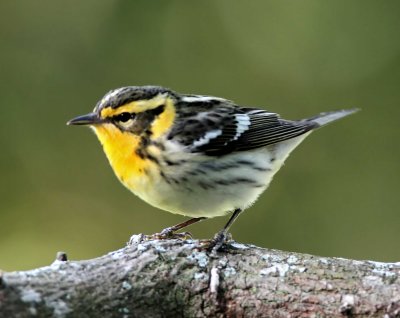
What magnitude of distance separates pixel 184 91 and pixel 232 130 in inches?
112

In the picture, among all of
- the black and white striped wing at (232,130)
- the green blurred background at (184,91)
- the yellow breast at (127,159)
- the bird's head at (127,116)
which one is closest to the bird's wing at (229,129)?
the black and white striped wing at (232,130)

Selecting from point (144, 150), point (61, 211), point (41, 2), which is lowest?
point (144, 150)

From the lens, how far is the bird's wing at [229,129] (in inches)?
198

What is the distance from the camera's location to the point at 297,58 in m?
8.59

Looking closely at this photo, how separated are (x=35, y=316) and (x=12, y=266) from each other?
4221 millimetres

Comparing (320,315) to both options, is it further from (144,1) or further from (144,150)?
(144,1)

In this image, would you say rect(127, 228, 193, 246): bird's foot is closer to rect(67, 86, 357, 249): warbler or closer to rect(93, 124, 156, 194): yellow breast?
rect(67, 86, 357, 249): warbler

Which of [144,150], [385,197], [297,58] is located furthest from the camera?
[297,58]

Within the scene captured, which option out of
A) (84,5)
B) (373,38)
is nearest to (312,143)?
(373,38)

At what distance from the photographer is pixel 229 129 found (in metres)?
5.33

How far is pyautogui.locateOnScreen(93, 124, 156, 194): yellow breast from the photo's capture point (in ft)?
15.7

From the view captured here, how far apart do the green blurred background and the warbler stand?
7.17 feet

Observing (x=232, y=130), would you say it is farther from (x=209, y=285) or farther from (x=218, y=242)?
(x=209, y=285)

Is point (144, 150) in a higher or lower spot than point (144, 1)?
lower
